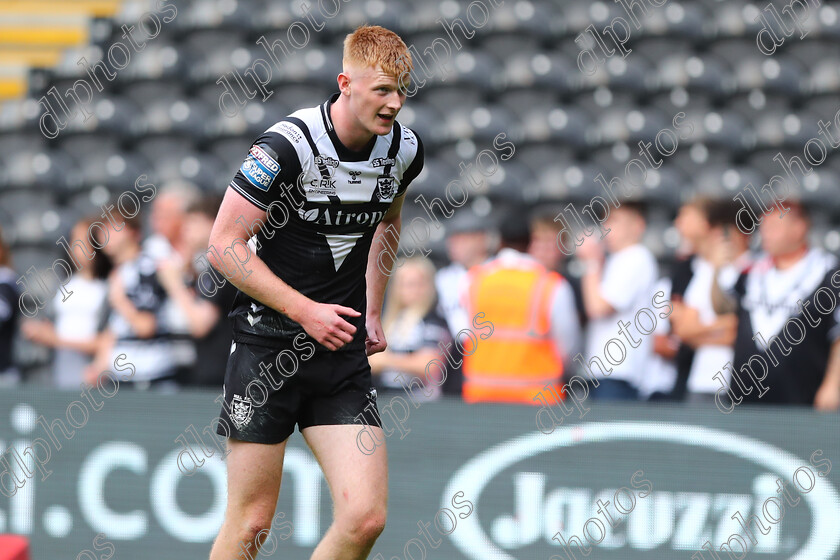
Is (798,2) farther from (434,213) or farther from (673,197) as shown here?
(434,213)

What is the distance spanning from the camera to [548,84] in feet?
33.1

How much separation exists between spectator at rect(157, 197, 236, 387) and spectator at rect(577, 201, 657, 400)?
6.68ft

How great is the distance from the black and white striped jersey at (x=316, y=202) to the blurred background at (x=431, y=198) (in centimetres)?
183

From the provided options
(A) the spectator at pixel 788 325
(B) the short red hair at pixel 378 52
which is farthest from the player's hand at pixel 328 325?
(A) the spectator at pixel 788 325

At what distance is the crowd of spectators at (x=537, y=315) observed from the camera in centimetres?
555

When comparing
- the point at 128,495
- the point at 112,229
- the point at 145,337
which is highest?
the point at 112,229

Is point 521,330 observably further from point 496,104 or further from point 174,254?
point 496,104

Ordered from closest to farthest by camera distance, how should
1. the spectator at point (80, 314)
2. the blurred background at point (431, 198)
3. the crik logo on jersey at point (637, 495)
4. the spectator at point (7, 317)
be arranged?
the crik logo on jersey at point (637, 495)
the blurred background at point (431, 198)
the spectator at point (7, 317)
the spectator at point (80, 314)

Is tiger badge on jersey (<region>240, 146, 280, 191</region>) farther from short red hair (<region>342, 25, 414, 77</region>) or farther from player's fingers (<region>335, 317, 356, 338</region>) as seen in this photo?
player's fingers (<region>335, 317, 356, 338</region>)

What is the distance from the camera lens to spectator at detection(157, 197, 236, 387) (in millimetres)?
5836

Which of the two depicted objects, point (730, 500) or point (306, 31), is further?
point (306, 31)

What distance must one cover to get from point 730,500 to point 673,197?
4304mm

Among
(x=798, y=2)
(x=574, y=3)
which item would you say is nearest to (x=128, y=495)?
(x=574, y=3)

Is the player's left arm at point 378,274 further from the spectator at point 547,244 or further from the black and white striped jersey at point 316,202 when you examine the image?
the spectator at point 547,244
